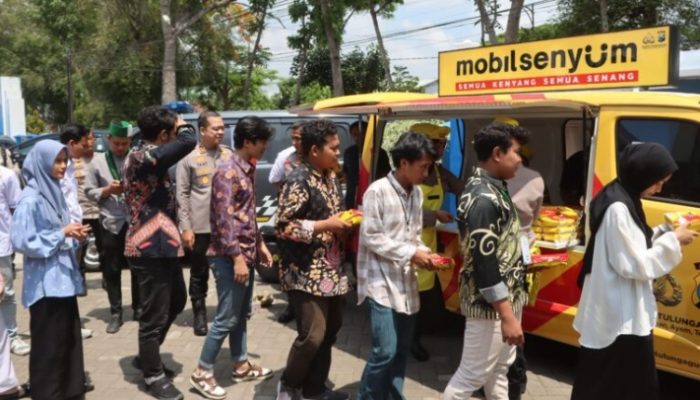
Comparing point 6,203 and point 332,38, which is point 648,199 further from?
point 332,38

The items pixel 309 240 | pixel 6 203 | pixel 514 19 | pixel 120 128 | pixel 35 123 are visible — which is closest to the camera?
pixel 309 240

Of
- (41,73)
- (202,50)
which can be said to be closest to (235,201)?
(202,50)

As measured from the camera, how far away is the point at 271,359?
498 centimetres

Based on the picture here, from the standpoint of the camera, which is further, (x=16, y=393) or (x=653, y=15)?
(x=653, y=15)

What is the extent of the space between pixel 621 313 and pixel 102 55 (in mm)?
30089

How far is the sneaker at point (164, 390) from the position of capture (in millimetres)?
4098

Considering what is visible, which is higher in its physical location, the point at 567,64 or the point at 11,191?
the point at 567,64

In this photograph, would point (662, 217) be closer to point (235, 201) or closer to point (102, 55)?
point (235, 201)

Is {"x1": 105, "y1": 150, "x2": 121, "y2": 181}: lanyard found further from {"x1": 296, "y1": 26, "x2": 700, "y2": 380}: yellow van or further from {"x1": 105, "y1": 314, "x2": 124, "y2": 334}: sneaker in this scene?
{"x1": 296, "y1": 26, "x2": 700, "y2": 380}: yellow van

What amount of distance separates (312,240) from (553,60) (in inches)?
96.4

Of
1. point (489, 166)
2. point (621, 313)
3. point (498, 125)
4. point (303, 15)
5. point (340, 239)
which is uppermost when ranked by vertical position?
point (303, 15)

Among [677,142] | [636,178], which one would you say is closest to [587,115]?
[677,142]

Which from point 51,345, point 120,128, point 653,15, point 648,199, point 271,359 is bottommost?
point 271,359

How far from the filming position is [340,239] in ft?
12.1
